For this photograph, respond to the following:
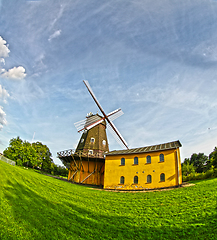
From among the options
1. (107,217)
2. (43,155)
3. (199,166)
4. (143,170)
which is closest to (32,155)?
(43,155)

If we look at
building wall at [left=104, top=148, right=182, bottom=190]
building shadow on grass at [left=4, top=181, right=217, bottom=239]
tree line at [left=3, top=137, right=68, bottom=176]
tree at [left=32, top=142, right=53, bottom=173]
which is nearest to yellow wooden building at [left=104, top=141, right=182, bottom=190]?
building wall at [left=104, top=148, right=182, bottom=190]

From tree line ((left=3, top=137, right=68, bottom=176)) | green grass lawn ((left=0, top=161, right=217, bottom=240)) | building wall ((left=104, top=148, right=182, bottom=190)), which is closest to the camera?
green grass lawn ((left=0, top=161, right=217, bottom=240))

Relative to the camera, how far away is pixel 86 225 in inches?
374

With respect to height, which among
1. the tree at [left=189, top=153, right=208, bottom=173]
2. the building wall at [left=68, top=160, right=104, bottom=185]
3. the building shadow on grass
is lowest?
the building shadow on grass

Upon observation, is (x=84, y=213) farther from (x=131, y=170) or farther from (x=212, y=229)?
(x=131, y=170)

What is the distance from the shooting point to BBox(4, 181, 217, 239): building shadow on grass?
26.2ft

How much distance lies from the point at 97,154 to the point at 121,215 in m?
16.5

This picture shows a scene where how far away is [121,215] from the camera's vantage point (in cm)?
1095

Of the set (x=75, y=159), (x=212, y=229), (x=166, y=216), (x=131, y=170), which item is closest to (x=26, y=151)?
(x=75, y=159)

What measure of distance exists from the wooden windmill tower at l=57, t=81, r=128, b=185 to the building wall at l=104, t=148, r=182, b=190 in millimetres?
3623

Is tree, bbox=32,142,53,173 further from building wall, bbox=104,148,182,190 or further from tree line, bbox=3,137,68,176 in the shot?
building wall, bbox=104,148,182,190

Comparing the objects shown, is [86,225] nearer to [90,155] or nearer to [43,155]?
[90,155]

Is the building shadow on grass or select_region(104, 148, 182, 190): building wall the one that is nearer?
the building shadow on grass

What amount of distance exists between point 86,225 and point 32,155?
34786 mm
